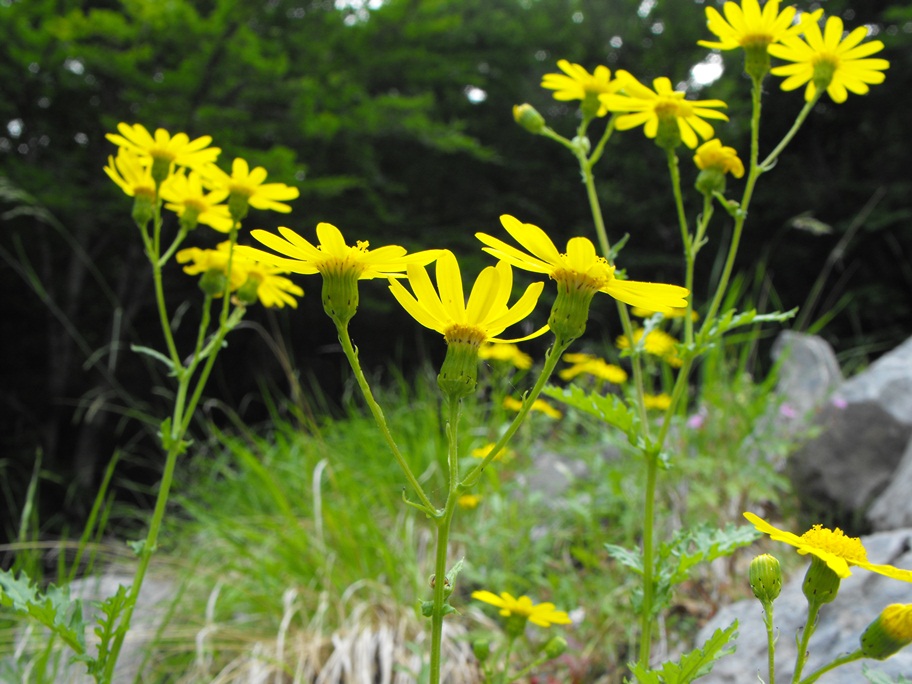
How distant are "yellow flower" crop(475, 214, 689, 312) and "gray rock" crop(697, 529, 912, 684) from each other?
Result: 31.0 inches

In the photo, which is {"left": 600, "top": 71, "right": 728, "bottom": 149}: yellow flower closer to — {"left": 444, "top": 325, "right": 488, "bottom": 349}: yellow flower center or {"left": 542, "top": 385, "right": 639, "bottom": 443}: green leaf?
{"left": 542, "top": 385, "right": 639, "bottom": 443}: green leaf

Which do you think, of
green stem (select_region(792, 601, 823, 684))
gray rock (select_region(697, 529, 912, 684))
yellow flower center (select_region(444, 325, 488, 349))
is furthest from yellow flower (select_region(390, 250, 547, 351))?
gray rock (select_region(697, 529, 912, 684))

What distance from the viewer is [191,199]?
3.55ft

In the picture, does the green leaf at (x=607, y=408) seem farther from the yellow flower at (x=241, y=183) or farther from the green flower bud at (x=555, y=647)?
the yellow flower at (x=241, y=183)

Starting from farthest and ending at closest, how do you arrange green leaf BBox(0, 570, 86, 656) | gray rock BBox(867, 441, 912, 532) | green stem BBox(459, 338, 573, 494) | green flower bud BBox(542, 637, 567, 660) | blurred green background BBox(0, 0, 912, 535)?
blurred green background BBox(0, 0, 912, 535) < gray rock BBox(867, 441, 912, 532) < green flower bud BBox(542, 637, 567, 660) < green leaf BBox(0, 570, 86, 656) < green stem BBox(459, 338, 573, 494)

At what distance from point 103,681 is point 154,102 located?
3910mm

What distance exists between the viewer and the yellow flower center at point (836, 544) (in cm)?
66

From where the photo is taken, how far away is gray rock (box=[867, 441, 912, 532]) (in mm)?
2002

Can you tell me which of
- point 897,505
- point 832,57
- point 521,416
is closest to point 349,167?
point 897,505

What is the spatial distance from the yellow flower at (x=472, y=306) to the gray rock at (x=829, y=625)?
0.83m

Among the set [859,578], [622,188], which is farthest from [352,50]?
[859,578]

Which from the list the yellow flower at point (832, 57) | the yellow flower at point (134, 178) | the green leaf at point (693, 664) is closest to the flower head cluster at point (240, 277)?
the yellow flower at point (134, 178)

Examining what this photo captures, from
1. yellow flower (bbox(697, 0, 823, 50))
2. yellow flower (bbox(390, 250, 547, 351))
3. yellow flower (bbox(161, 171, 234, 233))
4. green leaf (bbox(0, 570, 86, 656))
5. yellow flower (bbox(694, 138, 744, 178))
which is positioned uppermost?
yellow flower (bbox(697, 0, 823, 50))

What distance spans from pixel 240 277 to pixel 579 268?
0.69 meters
